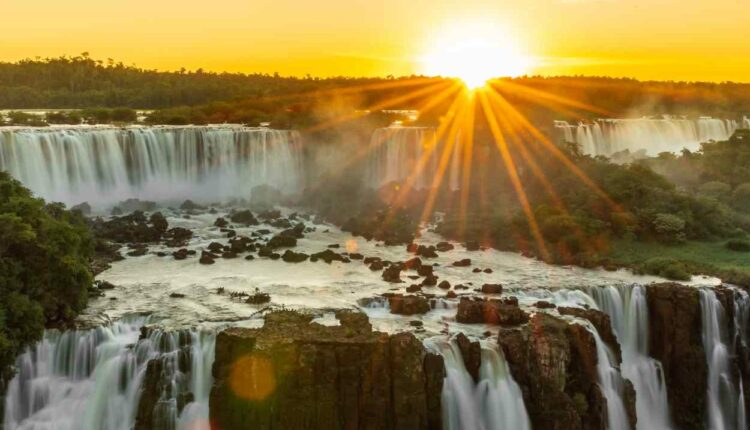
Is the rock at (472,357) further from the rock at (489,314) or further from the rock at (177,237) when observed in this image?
the rock at (177,237)

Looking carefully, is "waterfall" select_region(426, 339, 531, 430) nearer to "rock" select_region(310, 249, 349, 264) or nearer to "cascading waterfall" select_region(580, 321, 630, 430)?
"cascading waterfall" select_region(580, 321, 630, 430)

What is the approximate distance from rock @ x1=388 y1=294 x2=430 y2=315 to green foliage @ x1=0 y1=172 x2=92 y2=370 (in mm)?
10914

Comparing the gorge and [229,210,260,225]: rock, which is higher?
[229,210,260,225]: rock

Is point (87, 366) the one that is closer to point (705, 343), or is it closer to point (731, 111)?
point (705, 343)

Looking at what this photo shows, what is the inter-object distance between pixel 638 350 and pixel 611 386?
129 inches

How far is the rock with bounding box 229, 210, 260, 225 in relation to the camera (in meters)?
43.2

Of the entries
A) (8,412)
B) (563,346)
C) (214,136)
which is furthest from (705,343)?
(214,136)

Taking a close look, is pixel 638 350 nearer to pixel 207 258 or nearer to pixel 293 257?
pixel 293 257

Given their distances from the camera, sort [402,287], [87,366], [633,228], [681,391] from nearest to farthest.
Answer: [87,366] → [681,391] → [402,287] → [633,228]

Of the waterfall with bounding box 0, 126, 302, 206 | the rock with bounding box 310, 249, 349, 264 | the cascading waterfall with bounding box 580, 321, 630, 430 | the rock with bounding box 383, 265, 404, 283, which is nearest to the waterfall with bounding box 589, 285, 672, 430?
the cascading waterfall with bounding box 580, 321, 630, 430

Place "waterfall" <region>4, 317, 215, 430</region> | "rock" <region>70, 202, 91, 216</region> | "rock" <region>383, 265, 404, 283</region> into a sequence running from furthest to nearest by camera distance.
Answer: "rock" <region>70, 202, 91, 216</region> → "rock" <region>383, 265, 404, 283</region> → "waterfall" <region>4, 317, 215, 430</region>

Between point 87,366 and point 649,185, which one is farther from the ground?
point 649,185

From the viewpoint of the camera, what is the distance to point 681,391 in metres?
26.0

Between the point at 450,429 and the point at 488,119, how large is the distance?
124 feet
